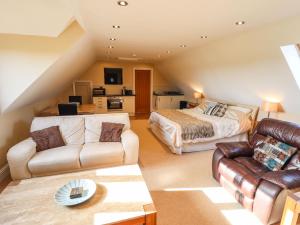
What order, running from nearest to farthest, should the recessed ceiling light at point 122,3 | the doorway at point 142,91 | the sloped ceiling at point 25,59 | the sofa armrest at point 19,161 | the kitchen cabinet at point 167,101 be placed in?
the recessed ceiling light at point 122,3, the sofa armrest at point 19,161, the sloped ceiling at point 25,59, the kitchen cabinet at point 167,101, the doorway at point 142,91

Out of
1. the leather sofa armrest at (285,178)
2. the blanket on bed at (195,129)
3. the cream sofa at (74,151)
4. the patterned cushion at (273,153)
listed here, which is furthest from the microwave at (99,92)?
the leather sofa armrest at (285,178)

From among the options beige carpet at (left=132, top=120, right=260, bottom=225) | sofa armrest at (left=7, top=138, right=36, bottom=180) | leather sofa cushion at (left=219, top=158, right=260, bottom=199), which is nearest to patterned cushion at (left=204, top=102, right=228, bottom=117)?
beige carpet at (left=132, top=120, right=260, bottom=225)

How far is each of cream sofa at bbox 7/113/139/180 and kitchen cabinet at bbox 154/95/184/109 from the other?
4223 millimetres

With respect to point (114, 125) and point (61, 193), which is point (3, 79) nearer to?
point (114, 125)

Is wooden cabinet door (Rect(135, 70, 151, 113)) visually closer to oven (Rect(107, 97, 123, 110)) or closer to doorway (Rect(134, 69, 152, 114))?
doorway (Rect(134, 69, 152, 114))

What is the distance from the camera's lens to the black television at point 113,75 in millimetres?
7086

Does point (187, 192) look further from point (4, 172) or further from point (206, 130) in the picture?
point (4, 172)

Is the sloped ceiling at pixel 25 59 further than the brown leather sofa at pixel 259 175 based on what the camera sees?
Yes

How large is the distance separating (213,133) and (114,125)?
2138 mm

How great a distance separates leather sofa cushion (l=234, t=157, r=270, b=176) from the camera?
202 cm

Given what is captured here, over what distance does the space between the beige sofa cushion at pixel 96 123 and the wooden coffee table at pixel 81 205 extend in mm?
1201

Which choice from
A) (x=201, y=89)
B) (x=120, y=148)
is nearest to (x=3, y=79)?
(x=120, y=148)

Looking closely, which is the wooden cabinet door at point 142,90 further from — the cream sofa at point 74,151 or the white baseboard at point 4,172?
the white baseboard at point 4,172

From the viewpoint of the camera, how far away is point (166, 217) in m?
1.86
